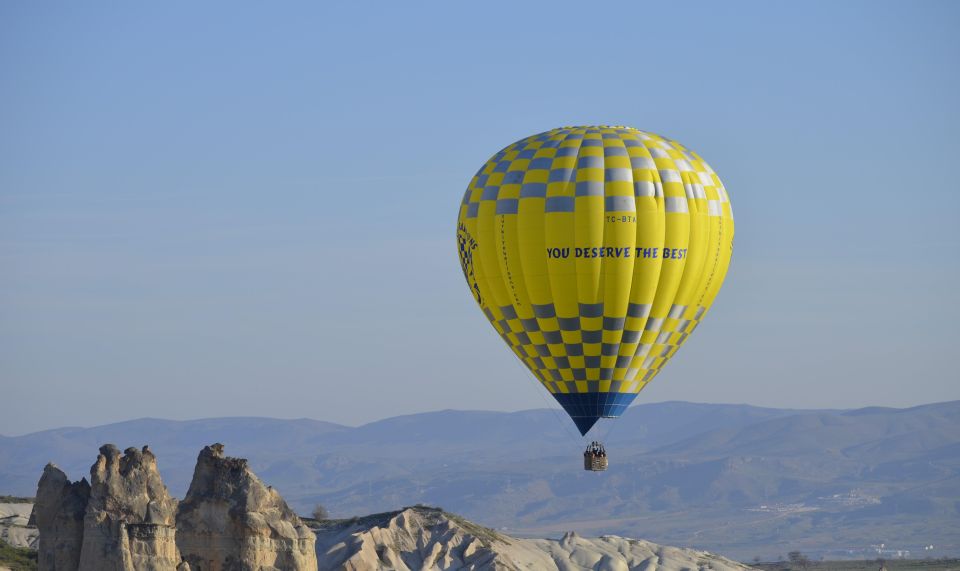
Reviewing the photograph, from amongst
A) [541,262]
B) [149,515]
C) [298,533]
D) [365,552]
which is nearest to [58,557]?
[149,515]

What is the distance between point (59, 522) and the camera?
59156mm

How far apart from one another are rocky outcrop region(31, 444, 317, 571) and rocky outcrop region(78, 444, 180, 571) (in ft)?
0.10

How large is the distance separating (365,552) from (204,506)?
189 ft

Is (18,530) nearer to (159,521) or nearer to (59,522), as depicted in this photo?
(59,522)

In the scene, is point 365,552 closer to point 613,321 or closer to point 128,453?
point 613,321

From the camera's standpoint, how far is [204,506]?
198 feet

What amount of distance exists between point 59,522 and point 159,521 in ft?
13.1

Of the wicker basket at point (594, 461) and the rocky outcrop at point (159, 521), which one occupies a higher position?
the wicker basket at point (594, 461)

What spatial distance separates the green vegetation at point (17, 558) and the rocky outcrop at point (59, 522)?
82.0ft

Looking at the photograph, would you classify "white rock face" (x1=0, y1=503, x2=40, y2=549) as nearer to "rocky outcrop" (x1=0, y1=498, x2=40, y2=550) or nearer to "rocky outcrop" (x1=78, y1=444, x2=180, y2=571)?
"rocky outcrop" (x1=0, y1=498, x2=40, y2=550)

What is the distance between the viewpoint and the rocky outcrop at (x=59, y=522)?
58750 millimetres

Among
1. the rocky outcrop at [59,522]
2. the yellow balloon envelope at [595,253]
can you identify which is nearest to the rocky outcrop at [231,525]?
the rocky outcrop at [59,522]

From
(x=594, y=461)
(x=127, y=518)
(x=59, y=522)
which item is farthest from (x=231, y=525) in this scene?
(x=594, y=461)

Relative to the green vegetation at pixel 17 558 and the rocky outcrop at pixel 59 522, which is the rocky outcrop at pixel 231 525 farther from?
the green vegetation at pixel 17 558
